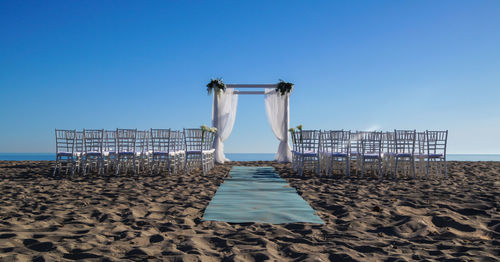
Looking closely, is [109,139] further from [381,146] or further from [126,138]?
[381,146]

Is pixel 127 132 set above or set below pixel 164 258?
above

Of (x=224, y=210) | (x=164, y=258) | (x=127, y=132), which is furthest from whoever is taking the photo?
(x=127, y=132)

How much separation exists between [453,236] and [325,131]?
4734mm

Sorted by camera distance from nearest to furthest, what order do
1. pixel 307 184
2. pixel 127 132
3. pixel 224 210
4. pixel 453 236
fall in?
pixel 453 236 → pixel 224 210 → pixel 307 184 → pixel 127 132

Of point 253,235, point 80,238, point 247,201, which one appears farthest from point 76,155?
point 253,235

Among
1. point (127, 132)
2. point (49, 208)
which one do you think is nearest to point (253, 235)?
point (49, 208)

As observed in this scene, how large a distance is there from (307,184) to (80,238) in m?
3.90

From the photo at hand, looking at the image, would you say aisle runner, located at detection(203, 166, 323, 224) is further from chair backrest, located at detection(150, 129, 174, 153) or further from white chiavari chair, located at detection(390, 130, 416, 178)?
white chiavari chair, located at detection(390, 130, 416, 178)

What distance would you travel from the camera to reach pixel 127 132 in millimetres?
7793

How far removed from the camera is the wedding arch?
10484 millimetres

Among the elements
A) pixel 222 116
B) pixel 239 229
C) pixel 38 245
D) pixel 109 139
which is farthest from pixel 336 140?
pixel 38 245

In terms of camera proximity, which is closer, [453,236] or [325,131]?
[453,236]

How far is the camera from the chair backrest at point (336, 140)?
719 centimetres

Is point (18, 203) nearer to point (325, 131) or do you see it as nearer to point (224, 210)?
point (224, 210)
